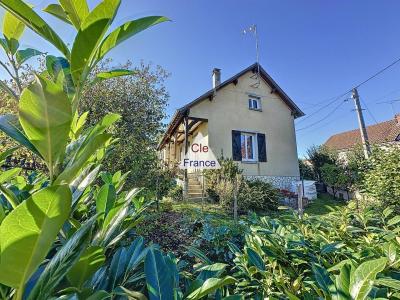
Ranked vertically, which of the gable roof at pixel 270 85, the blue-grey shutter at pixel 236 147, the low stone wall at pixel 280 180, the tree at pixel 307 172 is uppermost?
the gable roof at pixel 270 85

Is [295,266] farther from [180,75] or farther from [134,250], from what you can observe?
[180,75]

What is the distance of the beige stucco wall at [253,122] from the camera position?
1368 cm

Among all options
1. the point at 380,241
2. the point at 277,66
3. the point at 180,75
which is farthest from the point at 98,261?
the point at 277,66

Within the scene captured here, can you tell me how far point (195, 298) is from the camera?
0.71 meters

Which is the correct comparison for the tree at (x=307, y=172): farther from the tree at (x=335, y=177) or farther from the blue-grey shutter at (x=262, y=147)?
the blue-grey shutter at (x=262, y=147)

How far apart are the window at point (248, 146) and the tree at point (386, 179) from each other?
700cm

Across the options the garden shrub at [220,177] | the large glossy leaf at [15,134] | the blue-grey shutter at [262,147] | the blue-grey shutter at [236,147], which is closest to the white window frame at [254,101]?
the blue-grey shutter at [262,147]

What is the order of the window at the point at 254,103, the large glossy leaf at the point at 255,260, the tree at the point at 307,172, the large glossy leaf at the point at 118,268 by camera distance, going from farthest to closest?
the tree at the point at 307,172
the window at the point at 254,103
the large glossy leaf at the point at 255,260
the large glossy leaf at the point at 118,268

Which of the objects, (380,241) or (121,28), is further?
(380,241)

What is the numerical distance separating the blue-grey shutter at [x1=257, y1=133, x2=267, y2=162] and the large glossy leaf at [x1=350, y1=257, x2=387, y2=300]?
1378cm

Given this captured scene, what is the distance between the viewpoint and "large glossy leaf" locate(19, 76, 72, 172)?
1.86 feet

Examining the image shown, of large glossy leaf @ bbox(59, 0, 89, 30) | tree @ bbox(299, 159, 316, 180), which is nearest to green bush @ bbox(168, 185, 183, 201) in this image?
tree @ bbox(299, 159, 316, 180)

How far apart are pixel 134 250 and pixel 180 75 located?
33.0 feet

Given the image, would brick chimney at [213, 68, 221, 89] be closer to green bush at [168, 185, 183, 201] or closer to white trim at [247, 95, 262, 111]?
white trim at [247, 95, 262, 111]
